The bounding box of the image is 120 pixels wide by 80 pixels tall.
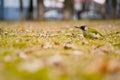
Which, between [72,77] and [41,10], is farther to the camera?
[41,10]

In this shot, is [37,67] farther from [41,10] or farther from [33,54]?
[41,10]

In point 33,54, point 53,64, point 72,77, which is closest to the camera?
point 72,77

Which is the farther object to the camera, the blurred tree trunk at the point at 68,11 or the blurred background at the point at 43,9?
the blurred background at the point at 43,9

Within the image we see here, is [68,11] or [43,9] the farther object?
[43,9]

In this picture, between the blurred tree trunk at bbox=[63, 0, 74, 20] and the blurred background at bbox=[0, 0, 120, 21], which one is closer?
the blurred tree trunk at bbox=[63, 0, 74, 20]

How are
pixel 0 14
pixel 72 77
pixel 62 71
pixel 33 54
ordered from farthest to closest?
pixel 0 14, pixel 33 54, pixel 62 71, pixel 72 77

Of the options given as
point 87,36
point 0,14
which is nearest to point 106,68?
point 87,36

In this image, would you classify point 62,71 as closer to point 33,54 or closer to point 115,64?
point 115,64

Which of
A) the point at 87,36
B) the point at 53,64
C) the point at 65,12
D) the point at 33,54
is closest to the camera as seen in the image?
the point at 53,64

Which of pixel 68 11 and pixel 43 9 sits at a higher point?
pixel 43 9

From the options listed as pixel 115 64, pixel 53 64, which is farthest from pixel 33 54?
pixel 115 64
